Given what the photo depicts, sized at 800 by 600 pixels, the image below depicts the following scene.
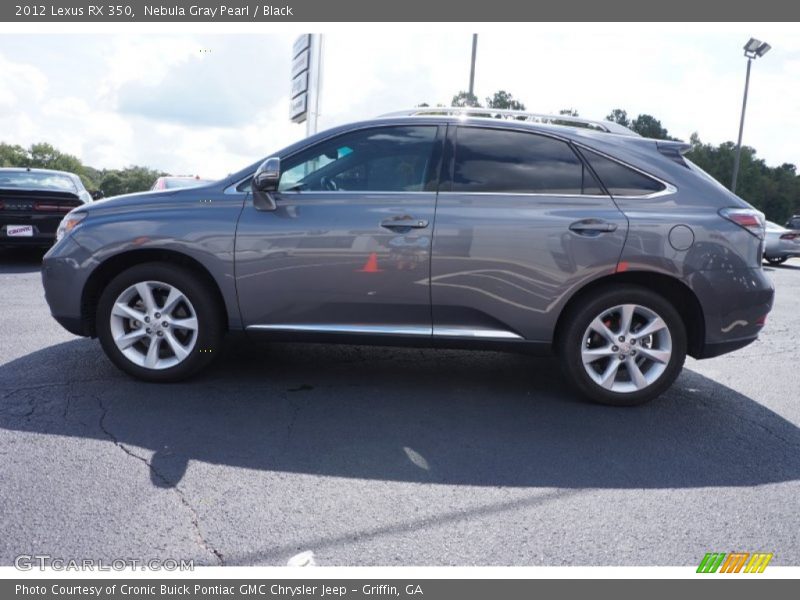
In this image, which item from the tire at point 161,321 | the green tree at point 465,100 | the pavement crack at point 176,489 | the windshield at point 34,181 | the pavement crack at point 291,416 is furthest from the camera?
the green tree at point 465,100

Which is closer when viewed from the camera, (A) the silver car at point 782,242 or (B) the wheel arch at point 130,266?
(B) the wheel arch at point 130,266

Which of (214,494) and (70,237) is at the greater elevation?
(70,237)

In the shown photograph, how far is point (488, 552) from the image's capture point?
2.48 m

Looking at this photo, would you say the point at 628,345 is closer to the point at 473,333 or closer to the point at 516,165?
the point at 473,333

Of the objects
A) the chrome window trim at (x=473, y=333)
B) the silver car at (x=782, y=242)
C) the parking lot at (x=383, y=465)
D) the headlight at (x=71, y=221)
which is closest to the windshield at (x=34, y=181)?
the parking lot at (x=383, y=465)

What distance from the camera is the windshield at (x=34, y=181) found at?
10.1m

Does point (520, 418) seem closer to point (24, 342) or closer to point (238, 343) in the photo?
point (238, 343)

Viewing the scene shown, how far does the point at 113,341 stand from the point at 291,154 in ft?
5.56

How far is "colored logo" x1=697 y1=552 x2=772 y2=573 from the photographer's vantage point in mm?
2480

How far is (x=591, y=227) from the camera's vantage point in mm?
4031

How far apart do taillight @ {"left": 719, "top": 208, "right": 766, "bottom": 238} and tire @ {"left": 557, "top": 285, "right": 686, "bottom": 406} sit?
0.65m

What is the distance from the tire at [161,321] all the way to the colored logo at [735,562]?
10.0ft

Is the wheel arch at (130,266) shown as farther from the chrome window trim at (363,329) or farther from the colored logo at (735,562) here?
the colored logo at (735,562)

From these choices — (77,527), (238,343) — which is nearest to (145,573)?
(77,527)
